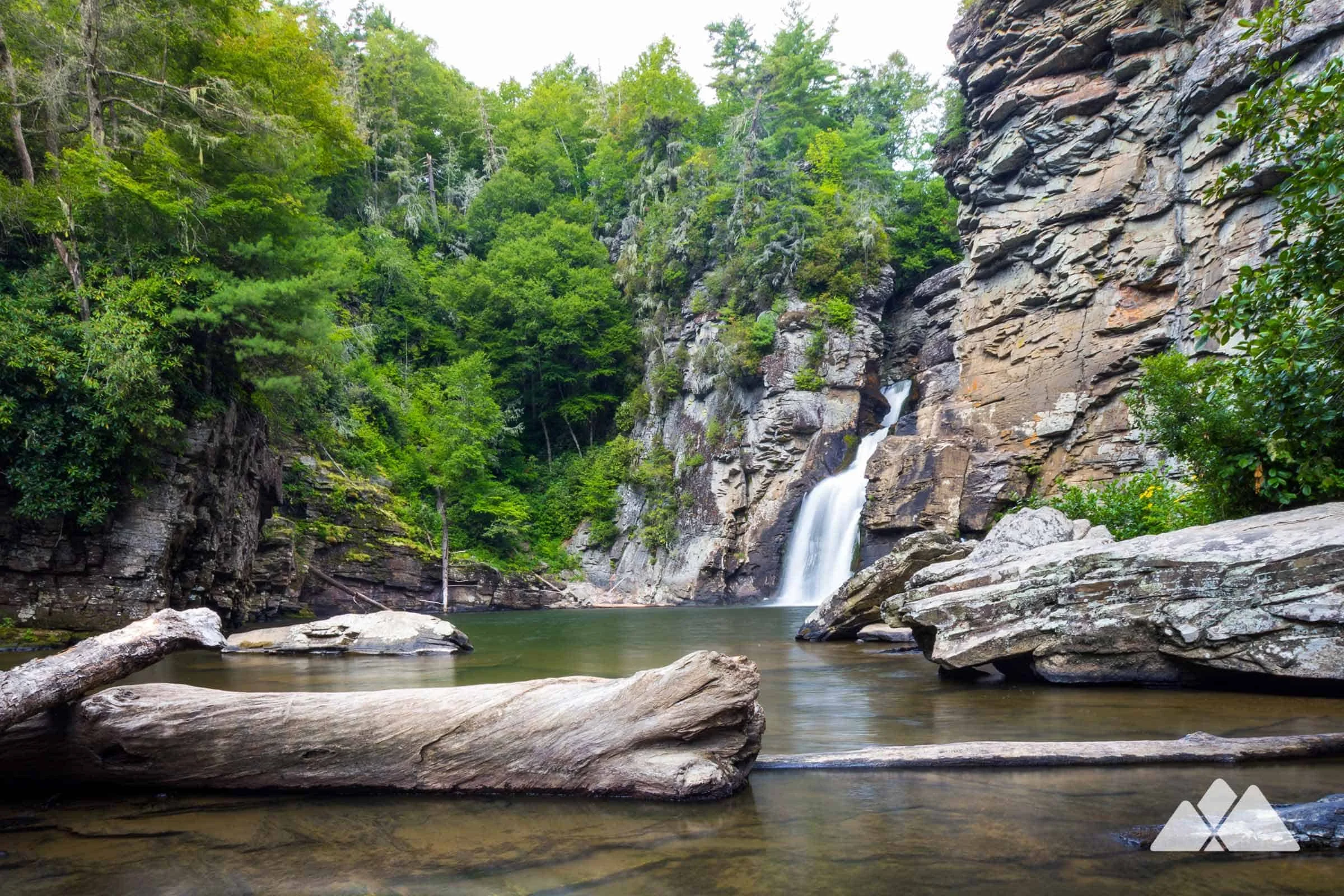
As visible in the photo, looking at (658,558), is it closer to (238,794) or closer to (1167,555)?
(1167,555)

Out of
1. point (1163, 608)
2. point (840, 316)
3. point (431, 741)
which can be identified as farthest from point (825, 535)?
point (431, 741)

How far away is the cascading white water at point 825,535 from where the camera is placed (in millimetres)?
23812

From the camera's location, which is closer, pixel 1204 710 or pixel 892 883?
pixel 892 883

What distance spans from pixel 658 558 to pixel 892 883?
27135mm

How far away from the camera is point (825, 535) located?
972 inches

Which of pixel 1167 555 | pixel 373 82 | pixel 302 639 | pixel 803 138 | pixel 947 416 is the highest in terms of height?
pixel 373 82

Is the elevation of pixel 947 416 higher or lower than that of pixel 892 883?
higher

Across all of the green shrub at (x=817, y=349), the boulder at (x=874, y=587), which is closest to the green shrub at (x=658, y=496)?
the green shrub at (x=817, y=349)

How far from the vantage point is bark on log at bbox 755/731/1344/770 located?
13.1ft

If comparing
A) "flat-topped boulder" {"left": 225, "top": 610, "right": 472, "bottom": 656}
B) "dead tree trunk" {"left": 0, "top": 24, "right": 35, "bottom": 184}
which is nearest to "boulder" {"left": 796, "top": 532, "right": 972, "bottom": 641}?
"flat-topped boulder" {"left": 225, "top": 610, "right": 472, "bottom": 656}

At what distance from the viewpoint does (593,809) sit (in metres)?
3.68

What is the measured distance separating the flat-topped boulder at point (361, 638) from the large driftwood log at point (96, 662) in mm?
7798

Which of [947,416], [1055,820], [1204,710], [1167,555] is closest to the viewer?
[1055,820]

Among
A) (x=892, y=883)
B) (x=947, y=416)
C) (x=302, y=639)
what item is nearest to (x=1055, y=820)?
(x=892, y=883)
